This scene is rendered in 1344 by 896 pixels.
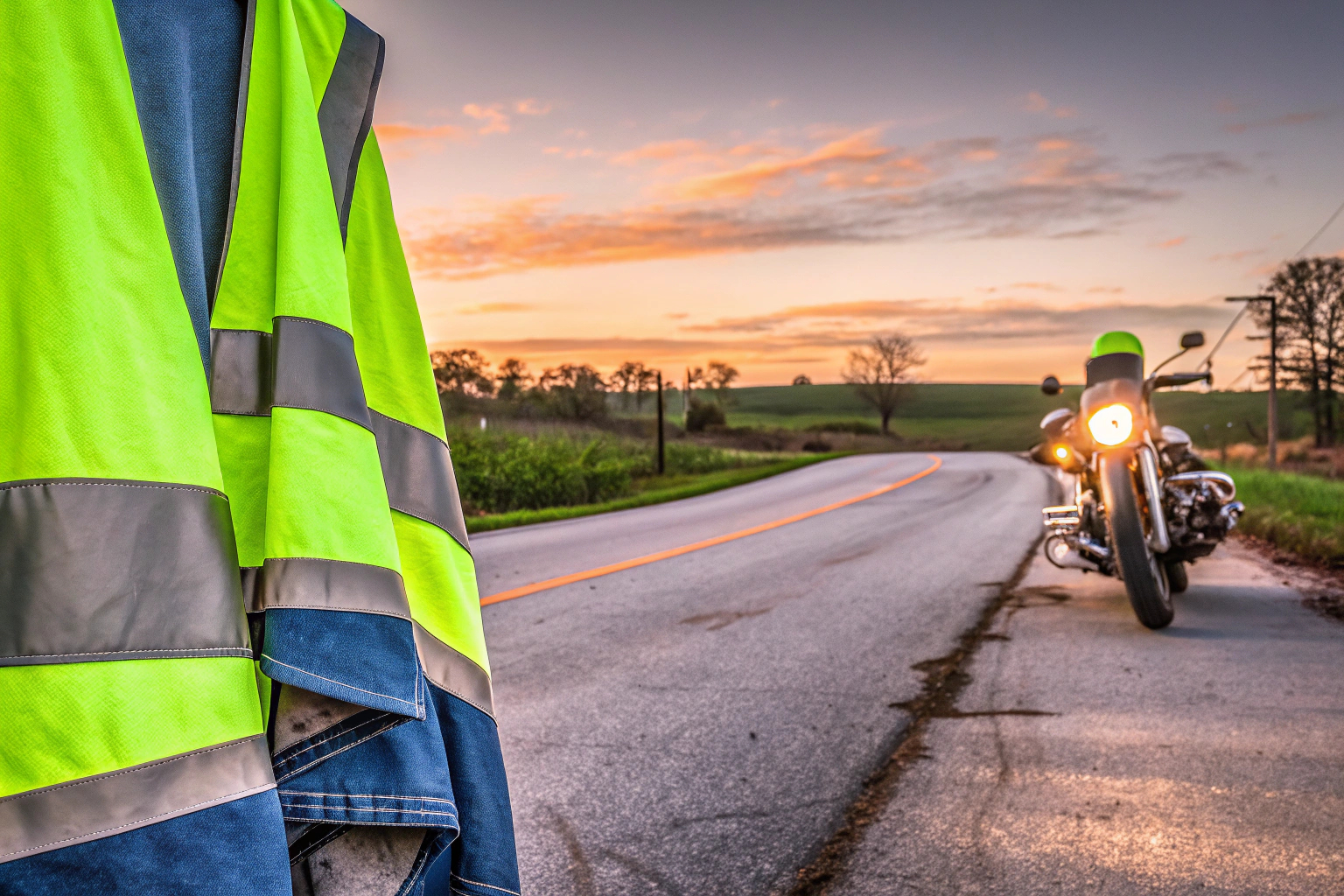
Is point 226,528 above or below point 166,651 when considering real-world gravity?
above

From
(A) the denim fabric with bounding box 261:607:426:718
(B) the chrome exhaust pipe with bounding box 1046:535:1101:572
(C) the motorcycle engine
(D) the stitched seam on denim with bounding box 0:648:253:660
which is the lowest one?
(B) the chrome exhaust pipe with bounding box 1046:535:1101:572

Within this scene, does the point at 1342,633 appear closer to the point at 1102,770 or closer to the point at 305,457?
the point at 1102,770

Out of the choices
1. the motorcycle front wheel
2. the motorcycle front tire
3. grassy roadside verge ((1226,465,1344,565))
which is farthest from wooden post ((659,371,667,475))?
the motorcycle front wheel

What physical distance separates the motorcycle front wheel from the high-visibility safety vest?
16.5 ft

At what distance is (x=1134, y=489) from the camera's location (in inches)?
226

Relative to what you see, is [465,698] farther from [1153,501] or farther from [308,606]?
[1153,501]

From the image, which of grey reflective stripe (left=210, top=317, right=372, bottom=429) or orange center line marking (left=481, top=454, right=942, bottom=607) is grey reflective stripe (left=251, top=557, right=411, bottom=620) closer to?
grey reflective stripe (left=210, top=317, right=372, bottom=429)

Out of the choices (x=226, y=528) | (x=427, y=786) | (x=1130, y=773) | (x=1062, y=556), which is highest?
(x=226, y=528)

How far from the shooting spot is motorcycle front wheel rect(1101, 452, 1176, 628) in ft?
17.8

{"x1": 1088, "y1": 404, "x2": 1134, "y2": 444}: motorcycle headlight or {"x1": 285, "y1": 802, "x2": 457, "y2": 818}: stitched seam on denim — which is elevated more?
{"x1": 1088, "y1": 404, "x2": 1134, "y2": 444}: motorcycle headlight

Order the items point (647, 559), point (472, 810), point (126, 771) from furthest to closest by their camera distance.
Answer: point (647, 559) → point (472, 810) → point (126, 771)

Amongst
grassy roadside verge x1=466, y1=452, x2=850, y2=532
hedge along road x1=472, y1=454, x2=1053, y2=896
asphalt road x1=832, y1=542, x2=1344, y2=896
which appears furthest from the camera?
grassy roadside verge x1=466, y1=452, x2=850, y2=532

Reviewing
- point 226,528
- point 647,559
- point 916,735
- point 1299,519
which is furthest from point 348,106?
point 1299,519

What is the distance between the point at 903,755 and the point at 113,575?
316 centimetres
